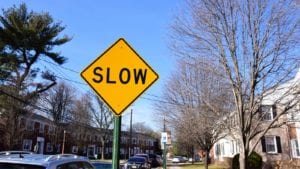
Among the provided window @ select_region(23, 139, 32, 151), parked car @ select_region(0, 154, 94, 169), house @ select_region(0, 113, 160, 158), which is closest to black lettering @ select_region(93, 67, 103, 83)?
parked car @ select_region(0, 154, 94, 169)

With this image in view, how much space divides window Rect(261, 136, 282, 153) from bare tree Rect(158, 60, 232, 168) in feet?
23.3

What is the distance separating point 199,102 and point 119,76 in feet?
53.3

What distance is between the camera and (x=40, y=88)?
3741 centimetres

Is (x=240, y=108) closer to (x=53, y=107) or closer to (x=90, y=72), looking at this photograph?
(x=90, y=72)

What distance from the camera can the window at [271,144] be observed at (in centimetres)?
3512

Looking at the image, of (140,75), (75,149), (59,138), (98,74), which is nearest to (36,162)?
(98,74)

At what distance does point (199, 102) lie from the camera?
20.9 metres

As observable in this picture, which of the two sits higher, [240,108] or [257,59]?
[257,59]

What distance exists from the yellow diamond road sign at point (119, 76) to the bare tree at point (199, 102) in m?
11.6

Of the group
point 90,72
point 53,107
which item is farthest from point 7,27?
point 53,107

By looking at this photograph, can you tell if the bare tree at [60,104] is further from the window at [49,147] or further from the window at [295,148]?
the window at [295,148]

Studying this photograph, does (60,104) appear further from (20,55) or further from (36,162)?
(36,162)

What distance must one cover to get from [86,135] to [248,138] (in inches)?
2477

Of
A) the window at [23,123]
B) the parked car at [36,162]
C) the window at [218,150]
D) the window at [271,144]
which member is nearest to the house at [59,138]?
the window at [218,150]
